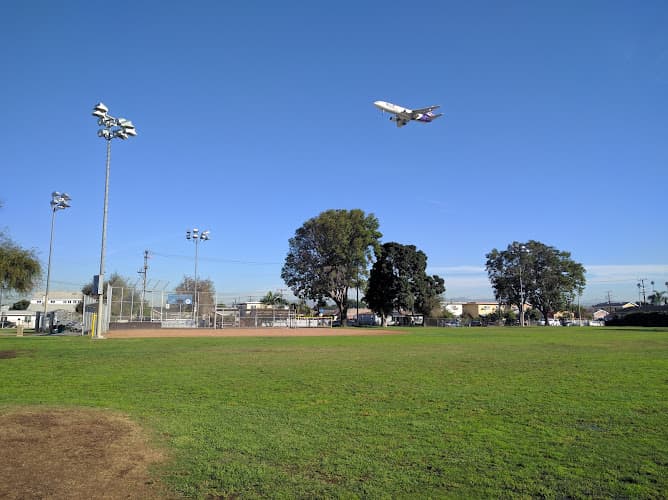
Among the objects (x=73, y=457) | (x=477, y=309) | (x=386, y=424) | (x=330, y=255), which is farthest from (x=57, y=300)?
(x=386, y=424)

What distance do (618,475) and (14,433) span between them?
22.2 feet

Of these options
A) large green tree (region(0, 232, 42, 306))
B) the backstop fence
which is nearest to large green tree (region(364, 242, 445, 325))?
the backstop fence

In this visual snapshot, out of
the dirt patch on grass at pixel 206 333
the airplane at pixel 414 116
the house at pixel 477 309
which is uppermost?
the airplane at pixel 414 116

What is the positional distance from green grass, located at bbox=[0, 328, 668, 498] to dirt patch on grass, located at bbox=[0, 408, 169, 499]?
0.33 m

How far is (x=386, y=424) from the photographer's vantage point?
6867mm

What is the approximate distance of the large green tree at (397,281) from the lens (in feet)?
235

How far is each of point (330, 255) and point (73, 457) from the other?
197ft

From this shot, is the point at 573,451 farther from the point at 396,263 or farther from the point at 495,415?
the point at 396,263

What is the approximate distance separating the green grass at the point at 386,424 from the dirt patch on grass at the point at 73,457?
1.09 feet

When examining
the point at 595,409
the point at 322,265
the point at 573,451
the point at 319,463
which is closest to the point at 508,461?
the point at 573,451

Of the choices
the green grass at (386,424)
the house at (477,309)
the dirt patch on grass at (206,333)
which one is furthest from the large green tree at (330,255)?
the house at (477,309)

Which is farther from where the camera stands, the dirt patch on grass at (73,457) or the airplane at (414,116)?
the airplane at (414,116)

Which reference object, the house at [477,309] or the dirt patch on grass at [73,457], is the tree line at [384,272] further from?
the dirt patch on grass at [73,457]

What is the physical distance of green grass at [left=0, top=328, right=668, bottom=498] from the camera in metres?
4.59
